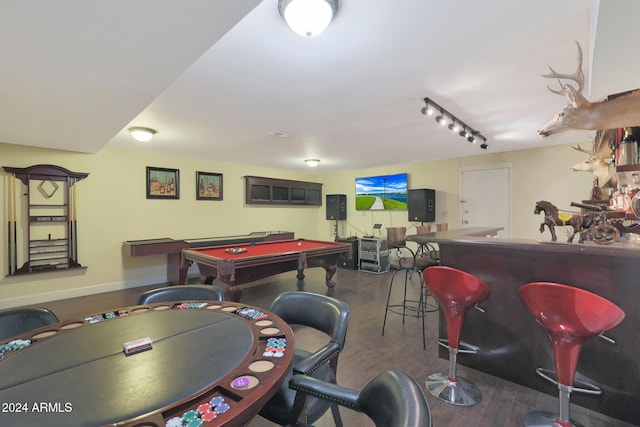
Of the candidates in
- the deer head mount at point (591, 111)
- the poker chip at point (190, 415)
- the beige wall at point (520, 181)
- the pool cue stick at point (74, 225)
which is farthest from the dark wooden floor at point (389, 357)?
the beige wall at point (520, 181)

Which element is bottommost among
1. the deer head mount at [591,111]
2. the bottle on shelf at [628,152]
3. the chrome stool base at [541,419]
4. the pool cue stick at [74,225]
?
the chrome stool base at [541,419]

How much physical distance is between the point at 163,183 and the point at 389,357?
4.99 meters

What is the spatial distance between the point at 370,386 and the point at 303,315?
0.86 meters

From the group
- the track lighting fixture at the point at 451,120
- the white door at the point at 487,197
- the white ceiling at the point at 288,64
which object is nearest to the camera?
the white ceiling at the point at 288,64

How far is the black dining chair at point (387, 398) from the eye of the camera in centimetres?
73

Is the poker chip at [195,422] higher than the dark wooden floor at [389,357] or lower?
higher

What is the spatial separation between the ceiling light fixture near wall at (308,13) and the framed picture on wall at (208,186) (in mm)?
4862

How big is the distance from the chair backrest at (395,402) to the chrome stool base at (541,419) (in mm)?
1485

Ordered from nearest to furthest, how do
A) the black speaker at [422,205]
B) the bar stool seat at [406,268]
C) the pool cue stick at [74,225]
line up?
the bar stool seat at [406,268], the pool cue stick at [74,225], the black speaker at [422,205]

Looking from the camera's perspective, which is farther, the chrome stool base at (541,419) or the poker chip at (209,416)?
the chrome stool base at (541,419)

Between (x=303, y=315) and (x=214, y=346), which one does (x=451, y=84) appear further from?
(x=214, y=346)

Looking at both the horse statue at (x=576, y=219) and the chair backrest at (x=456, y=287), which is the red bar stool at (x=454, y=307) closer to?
the chair backrest at (x=456, y=287)

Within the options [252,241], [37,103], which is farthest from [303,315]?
[252,241]

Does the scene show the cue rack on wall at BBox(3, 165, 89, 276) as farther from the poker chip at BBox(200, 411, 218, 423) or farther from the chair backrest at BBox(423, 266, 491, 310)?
the chair backrest at BBox(423, 266, 491, 310)
